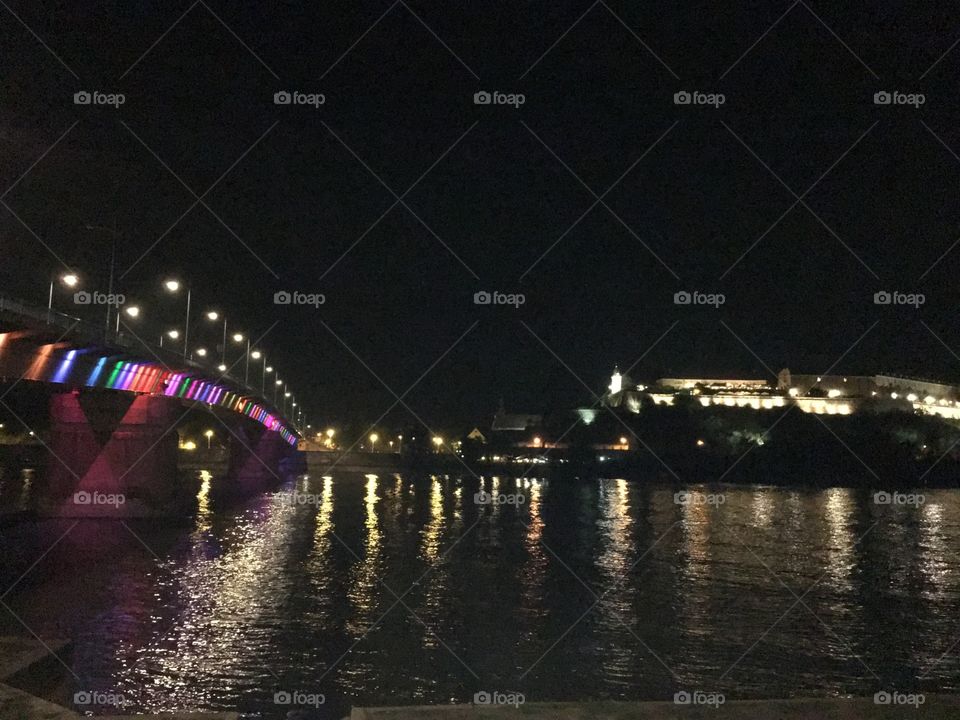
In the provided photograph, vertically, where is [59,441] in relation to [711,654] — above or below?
above

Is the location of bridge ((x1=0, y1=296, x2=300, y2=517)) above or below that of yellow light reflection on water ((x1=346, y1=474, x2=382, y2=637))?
above

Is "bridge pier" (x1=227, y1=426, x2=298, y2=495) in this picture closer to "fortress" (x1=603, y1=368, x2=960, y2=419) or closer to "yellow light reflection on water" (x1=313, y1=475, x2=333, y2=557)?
"yellow light reflection on water" (x1=313, y1=475, x2=333, y2=557)

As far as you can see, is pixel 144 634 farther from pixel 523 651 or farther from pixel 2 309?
pixel 2 309

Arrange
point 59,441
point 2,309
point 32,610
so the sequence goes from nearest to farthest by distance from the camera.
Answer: point 32,610
point 2,309
point 59,441

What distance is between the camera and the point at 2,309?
26766 millimetres

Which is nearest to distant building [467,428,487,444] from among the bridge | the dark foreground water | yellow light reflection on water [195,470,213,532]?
yellow light reflection on water [195,470,213,532]

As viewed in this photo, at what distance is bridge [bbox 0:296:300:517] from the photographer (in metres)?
32.7

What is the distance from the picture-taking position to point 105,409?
45.1 m

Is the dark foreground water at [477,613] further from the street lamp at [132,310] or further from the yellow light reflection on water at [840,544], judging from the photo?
the street lamp at [132,310]

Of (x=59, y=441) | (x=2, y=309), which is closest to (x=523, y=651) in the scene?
(x=2, y=309)

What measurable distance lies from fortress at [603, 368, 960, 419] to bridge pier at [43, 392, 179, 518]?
113m

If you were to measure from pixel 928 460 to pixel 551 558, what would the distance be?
93.4 m

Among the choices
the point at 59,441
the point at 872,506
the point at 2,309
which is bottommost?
the point at 872,506

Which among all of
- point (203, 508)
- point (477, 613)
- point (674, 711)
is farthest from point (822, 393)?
point (674, 711)
